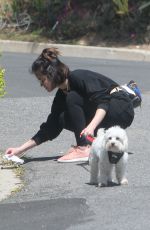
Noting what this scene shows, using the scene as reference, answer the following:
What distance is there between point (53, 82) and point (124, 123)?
0.93 meters

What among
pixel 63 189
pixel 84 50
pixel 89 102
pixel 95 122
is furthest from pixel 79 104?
pixel 84 50

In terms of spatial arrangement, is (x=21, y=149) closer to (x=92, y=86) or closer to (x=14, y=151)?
(x=14, y=151)

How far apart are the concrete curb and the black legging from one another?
956 cm

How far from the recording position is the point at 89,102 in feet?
Answer: 26.2

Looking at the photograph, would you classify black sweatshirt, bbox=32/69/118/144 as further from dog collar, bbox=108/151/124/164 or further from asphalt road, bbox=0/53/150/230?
dog collar, bbox=108/151/124/164

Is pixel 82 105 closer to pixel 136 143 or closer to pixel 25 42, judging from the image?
pixel 136 143

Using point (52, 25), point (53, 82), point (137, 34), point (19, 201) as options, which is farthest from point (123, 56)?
point (19, 201)

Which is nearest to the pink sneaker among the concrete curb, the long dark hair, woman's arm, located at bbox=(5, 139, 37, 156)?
woman's arm, located at bbox=(5, 139, 37, 156)

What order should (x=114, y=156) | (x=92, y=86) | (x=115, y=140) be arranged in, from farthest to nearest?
1. (x=92, y=86)
2. (x=114, y=156)
3. (x=115, y=140)

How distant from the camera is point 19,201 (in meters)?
6.54

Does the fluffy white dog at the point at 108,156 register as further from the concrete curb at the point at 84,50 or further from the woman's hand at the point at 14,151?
the concrete curb at the point at 84,50

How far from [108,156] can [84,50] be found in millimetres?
11984

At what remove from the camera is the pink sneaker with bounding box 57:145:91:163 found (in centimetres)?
802

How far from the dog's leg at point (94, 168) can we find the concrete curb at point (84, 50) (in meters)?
10.7
